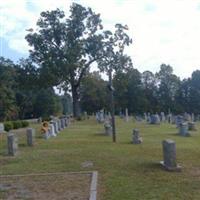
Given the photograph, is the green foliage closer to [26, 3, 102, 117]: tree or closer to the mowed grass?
[26, 3, 102, 117]: tree

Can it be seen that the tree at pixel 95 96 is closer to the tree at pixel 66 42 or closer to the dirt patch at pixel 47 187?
the tree at pixel 66 42

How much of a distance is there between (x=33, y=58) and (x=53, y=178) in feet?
166

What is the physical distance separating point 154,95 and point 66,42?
42.0 m

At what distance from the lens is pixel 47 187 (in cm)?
1038

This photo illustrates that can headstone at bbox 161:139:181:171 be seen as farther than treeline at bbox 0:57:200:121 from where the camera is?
No

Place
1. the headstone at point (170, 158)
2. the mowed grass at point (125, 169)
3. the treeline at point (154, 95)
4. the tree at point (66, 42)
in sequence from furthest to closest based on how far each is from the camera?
the treeline at point (154, 95) < the tree at point (66, 42) < the headstone at point (170, 158) < the mowed grass at point (125, 169)

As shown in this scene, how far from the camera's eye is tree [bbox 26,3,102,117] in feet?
196

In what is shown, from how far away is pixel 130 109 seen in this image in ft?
320

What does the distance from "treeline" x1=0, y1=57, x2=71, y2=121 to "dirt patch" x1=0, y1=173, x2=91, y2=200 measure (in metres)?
48.9

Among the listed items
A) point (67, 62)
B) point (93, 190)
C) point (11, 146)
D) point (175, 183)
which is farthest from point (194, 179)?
point (67, 62)

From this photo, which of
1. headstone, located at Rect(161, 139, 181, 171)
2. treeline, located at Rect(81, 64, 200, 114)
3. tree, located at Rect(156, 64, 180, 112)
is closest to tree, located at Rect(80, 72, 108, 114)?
treeline, located at Rect(81, 64, 200, 114)

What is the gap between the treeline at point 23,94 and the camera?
204ft

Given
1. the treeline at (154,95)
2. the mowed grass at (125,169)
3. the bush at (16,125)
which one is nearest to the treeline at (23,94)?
the treeline at (154,95)

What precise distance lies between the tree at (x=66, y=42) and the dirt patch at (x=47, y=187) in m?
48.0
